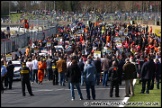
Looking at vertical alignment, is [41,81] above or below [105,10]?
below

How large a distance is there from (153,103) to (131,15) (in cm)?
7538

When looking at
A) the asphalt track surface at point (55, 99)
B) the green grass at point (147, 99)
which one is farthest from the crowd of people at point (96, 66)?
the asphalt track surface at point (55, 99)

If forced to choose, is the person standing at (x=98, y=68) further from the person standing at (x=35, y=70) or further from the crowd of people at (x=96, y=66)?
the person standing at (x=35, y=70)

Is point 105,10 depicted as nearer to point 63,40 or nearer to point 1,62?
point 63,40

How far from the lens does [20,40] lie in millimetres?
48625

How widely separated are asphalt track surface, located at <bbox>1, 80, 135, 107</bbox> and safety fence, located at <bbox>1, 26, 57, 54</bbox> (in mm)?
16460

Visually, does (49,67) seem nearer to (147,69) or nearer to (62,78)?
(62,78)

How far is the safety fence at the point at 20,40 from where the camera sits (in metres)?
42.1

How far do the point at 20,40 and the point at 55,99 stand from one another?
28776 millimetres

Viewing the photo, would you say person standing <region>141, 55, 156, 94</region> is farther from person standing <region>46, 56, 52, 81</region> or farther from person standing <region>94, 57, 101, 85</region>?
person standing <region>46, 56, 52, 81</region>

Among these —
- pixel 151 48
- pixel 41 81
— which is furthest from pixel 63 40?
pixel 41 81

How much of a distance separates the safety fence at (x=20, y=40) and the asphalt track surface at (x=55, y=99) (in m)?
16.5

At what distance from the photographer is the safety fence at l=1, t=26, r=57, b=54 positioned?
42.1m

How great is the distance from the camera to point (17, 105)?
18.4 meters
